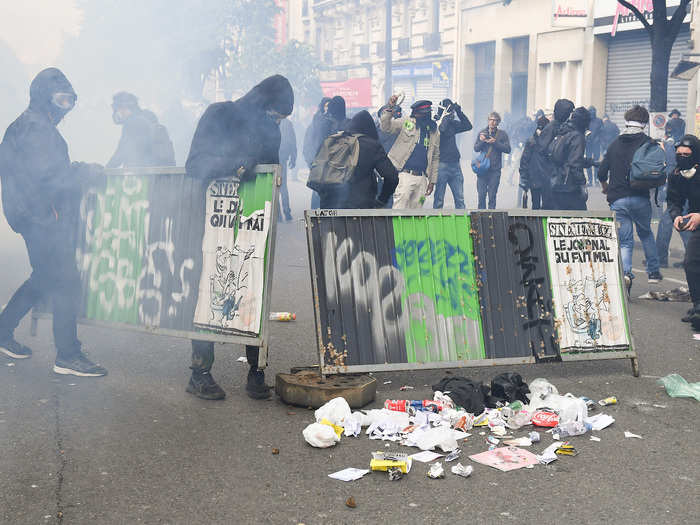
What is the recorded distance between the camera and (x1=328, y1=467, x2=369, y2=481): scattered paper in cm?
409

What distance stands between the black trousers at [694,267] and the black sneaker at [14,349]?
5205mm

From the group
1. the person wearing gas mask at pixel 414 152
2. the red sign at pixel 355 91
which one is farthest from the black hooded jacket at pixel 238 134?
the red sign at pixel 355 91

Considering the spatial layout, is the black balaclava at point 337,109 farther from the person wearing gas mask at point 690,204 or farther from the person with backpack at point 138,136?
the person wearing gas mask at point 690,204

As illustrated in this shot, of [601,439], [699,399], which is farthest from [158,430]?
[699,399]

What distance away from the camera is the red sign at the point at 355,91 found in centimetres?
4775

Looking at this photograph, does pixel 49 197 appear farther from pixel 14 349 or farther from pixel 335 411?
pixel 335 411

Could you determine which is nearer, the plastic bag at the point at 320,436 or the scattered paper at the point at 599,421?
the plastic bag at the point at 320,436

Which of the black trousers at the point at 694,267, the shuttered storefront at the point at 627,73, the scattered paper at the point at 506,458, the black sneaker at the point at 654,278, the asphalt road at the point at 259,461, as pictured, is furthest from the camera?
the shuttered storefront at the point at 627,73

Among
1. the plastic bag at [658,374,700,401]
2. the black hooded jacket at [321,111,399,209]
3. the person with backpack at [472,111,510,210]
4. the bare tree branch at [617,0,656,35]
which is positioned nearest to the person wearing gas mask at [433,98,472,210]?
the person with backpack at [472,111,510,210]

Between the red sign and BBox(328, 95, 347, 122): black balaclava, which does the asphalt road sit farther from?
the red sign

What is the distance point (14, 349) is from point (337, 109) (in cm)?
623

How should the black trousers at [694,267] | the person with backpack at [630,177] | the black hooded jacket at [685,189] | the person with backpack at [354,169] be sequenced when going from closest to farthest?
the person with backpack at [354,169], the black trousers at [694,267], the black hooded jacket at [685,189], the person with backpack at [630,177]

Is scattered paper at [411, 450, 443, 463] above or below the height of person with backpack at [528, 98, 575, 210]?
below

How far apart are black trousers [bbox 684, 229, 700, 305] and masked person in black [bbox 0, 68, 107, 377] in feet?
15.6
